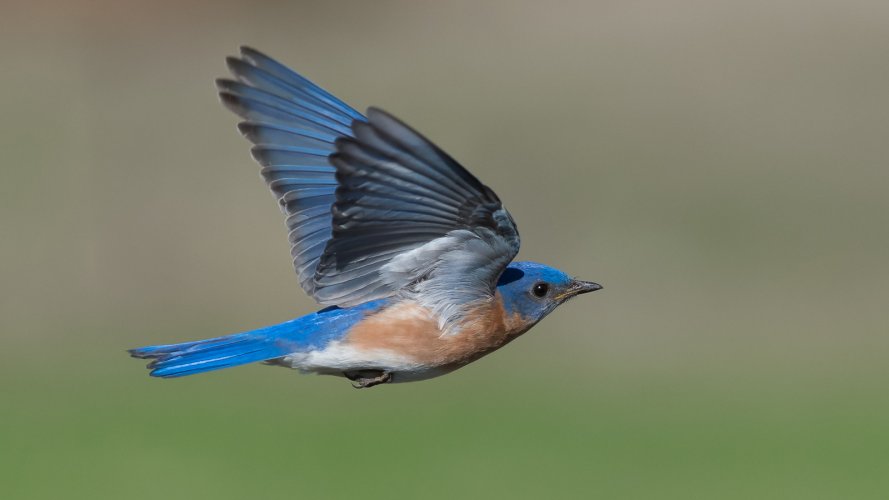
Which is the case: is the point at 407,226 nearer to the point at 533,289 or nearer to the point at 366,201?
the point at 366,201

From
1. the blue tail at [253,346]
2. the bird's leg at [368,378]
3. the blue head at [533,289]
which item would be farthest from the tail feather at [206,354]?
the blue head at [533,289]

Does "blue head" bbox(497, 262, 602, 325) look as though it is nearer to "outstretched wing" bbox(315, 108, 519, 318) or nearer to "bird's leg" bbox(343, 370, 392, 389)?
"outstretched wing" bbox(315, 108, 519, 318)

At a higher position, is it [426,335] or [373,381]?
[426,335]

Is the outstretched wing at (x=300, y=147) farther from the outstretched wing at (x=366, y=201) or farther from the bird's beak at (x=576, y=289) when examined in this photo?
the bird's beak at (x=576, y=289)

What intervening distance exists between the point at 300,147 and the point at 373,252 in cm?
82

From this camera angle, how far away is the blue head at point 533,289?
5664 millimetres

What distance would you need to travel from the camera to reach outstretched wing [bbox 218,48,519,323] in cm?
488

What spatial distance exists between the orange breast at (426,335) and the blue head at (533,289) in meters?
0.18

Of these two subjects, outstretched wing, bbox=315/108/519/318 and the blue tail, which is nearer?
outstretched wing, bbox=315/108/519/318

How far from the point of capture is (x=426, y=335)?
5.38 m

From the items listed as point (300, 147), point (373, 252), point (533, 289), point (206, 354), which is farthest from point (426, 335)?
point (300, 147)

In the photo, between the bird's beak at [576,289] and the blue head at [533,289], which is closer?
the blue head at [533,289]

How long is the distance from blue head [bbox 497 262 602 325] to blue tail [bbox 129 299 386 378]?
50 cm

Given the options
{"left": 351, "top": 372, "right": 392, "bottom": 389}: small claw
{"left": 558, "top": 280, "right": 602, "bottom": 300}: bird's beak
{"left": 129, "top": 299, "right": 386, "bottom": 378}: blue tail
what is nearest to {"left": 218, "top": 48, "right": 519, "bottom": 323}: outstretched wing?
{"left": 129, "top": 299, "right": 386, "bottom": 378}: blue tail
